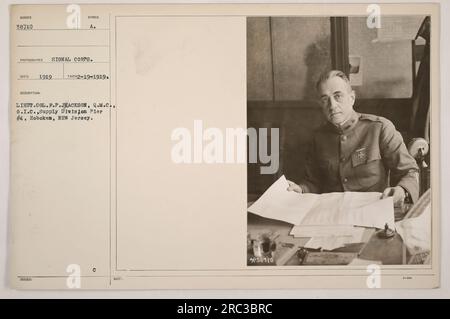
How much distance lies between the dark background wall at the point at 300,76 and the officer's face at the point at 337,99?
19mm

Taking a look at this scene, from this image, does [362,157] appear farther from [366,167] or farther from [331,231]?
[331,231]

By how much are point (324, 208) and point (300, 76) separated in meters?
0.32

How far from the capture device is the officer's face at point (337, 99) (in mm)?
1194

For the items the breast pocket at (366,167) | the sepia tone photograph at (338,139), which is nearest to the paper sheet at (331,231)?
the sepia tone photograph at (338,139)

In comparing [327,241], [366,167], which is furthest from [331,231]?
[366,167]

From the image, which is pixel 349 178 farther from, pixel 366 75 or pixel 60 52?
pixel 60 52

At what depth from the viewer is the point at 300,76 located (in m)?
1.20

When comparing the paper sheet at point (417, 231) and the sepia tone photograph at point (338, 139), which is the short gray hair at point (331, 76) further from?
the paper sheet at point (417, 231)

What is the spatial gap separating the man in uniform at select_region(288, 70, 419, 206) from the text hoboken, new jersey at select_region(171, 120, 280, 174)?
9 centimetres

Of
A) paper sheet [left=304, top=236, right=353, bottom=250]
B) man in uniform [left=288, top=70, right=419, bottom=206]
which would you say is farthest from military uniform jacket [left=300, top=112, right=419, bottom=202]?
paper sheet [left=304, top=236, right=353, bottom=250]

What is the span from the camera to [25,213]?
3.92 ft

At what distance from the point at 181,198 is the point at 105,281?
0.90 feet

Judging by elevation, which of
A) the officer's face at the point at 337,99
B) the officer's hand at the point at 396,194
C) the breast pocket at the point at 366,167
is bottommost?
the officer's hand at the point at 396,194
